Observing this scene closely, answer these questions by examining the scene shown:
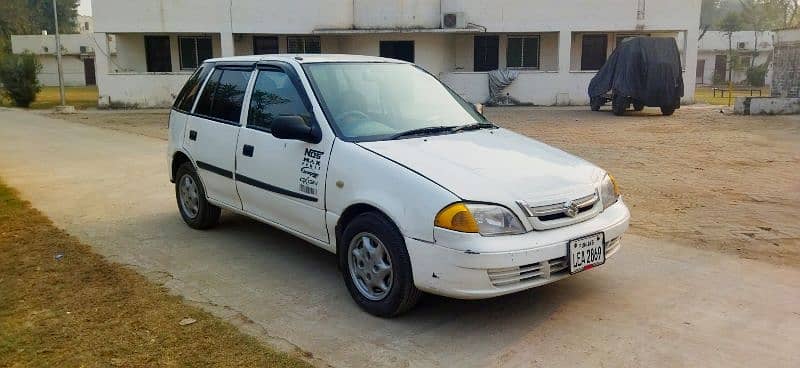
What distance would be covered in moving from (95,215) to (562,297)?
508 centimetres

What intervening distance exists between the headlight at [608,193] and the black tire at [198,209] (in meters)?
3.54

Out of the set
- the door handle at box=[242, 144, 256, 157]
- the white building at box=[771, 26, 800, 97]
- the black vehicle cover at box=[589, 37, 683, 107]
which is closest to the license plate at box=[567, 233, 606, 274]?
the door handle at box=[242, 144, 256, 157]

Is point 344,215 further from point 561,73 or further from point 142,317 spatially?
point 561,73

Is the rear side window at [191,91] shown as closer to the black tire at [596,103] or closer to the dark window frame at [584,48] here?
the black tire at [596,103]

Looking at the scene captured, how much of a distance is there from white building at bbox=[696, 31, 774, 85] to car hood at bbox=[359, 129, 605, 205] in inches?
1832

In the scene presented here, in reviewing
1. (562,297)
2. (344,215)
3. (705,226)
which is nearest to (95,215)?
(344,215)

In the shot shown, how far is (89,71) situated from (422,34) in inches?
1515

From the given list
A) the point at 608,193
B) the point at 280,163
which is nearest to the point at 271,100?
the point at 280,163

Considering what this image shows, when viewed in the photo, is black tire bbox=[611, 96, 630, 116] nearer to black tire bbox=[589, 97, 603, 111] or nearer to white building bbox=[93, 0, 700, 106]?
black tire bbox=[589, 97, 603, 111]

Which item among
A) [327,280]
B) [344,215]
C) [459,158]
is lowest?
[327,280]

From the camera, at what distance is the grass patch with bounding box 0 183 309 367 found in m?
3.56

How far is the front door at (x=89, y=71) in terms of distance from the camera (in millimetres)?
52306

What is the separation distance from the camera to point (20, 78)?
26.9 m

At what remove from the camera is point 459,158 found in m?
4.16
